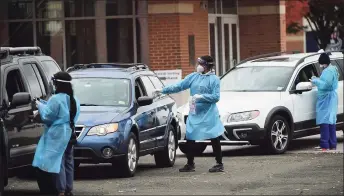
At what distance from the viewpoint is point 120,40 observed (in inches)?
1045

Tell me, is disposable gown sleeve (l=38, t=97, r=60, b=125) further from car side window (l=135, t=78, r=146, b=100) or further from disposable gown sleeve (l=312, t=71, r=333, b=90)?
disposable gown sleeve (l=312, t=71, r=333, b=90)

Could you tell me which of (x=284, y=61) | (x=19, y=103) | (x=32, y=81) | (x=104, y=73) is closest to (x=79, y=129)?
(x=32, y=81)

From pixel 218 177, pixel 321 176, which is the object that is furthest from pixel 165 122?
pixel 321 176

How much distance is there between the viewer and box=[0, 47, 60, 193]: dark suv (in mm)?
12008

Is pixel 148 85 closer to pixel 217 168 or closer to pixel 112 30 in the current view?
pixel 217 168

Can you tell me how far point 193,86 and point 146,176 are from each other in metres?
1.53

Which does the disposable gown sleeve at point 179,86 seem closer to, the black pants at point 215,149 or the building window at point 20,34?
the black pants at point 215,149

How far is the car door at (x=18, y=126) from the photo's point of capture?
12180mm

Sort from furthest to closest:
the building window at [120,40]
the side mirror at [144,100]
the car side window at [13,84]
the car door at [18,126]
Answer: the building window at [120,40], the side mirror at [144,100], the car side window at [13,84], the car door at [18,126]

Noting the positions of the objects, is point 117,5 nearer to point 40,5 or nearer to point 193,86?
point 40,5

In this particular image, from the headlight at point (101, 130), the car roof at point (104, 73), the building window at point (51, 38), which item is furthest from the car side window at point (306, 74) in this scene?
the building window at point (51, 38)

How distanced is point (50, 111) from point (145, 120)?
358cm

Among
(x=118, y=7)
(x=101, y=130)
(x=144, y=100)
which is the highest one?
(x=118, y=7)

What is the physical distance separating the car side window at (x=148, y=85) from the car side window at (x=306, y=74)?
11.9 ft
